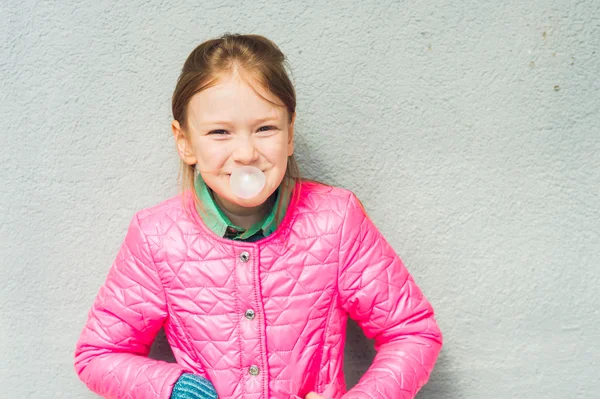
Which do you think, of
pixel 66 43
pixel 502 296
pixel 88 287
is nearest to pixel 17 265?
pixel 88 287

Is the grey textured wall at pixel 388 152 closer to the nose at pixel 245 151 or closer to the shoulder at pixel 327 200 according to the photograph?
the shoulder at pixel 327 200

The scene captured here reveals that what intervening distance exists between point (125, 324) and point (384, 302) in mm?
470

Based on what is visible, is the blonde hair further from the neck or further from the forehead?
the neck

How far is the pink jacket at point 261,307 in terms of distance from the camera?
111 centimetres

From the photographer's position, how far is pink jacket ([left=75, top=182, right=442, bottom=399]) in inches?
43.6

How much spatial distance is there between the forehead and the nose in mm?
38

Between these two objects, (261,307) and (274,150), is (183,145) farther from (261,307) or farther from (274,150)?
(261,307)

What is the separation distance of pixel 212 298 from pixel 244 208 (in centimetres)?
17

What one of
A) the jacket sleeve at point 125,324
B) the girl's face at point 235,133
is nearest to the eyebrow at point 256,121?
the girl's face at point 235,133

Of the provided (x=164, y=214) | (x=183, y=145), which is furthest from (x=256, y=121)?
(x=164, y=214)

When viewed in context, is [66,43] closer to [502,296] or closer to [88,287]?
[88,287]

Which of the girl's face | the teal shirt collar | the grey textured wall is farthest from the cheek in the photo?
the grey textured wall

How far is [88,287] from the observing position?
1.31 metres

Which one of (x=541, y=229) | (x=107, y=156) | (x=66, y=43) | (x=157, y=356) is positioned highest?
(x=66, y=43)
